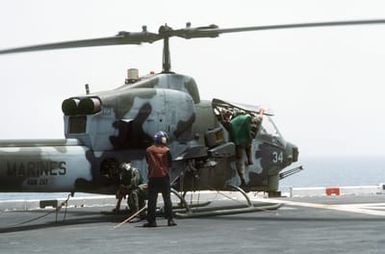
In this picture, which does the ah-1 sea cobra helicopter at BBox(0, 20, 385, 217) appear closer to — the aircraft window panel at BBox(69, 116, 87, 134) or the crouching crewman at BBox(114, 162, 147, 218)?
the aircraft window panel at BBox(69, 116, 87, 134)

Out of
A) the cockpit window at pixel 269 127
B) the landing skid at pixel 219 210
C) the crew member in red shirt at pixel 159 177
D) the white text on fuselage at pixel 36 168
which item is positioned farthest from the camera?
the cockpit window at pixel 269 127

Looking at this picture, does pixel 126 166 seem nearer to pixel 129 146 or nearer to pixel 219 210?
pixel 129 146

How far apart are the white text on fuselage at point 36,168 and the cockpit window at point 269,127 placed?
5.80 meters

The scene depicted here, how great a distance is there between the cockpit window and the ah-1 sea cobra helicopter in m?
0.52

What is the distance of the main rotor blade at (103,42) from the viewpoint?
40.8 feet

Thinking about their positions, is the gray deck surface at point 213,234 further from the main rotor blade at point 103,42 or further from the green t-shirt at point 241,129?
the main rotor blade at point 103,42

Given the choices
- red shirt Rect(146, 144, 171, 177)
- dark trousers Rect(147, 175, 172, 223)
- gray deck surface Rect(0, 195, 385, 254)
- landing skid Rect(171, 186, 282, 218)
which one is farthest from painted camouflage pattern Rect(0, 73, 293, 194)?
dark trousers Rect(147, 175, 172, 223)

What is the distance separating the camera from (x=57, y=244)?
33.2 ft

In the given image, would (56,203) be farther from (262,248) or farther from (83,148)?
(262,248)

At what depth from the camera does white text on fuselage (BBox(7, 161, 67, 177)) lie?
12.7 metres

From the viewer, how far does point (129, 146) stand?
46.9 ft

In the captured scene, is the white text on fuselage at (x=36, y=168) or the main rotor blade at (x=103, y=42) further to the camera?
the white text on fuselage at (x=36, y=168)

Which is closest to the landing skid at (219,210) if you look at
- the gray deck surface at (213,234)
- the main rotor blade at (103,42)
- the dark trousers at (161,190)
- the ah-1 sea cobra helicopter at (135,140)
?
the ah-1 sea cobra helicopter at (135,140)

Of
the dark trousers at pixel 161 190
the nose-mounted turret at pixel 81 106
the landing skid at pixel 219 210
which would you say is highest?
the nose-mounted turret at pixel 81 106
